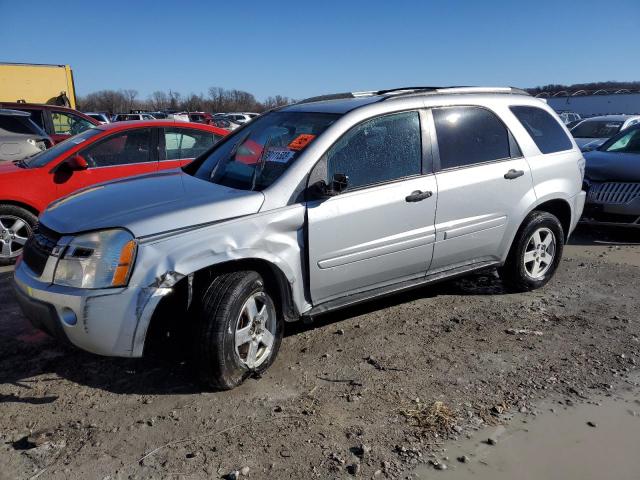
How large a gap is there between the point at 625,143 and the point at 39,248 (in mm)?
7841

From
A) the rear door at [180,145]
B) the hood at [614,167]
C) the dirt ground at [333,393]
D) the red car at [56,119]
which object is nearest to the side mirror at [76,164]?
the rear door at [180,145]

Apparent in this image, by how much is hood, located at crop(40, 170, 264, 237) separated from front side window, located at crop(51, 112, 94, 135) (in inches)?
297

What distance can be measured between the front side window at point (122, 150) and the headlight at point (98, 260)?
354 centimetres

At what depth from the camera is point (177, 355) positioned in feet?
12.5

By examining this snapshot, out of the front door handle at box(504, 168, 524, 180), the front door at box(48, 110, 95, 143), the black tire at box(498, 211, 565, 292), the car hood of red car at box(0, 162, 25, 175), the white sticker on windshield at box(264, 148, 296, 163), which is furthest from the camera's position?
the front door at box(48, 110, 95, 143)

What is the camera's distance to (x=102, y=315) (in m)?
3.00

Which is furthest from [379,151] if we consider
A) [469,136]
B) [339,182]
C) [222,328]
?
[222,328]

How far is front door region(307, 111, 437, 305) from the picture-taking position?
3.63 metres

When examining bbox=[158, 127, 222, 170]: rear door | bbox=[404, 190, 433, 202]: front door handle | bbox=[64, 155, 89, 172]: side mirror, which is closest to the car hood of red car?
bbox=[64, 155, 89, 172]: side mirror

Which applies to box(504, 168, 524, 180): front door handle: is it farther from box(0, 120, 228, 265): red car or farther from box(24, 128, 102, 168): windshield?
box(24, 128, 102, 168): windshield

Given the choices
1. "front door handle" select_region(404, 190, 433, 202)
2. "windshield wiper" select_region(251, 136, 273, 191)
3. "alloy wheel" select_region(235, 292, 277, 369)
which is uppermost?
"windshield wiper" select_region(251, 136, 273, 191)

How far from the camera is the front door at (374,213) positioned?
363cm

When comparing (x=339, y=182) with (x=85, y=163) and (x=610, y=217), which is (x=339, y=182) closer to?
(x=85, y=163)

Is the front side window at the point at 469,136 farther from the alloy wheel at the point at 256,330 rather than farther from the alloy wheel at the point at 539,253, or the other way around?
the alloy wheel at the point at 256,330
